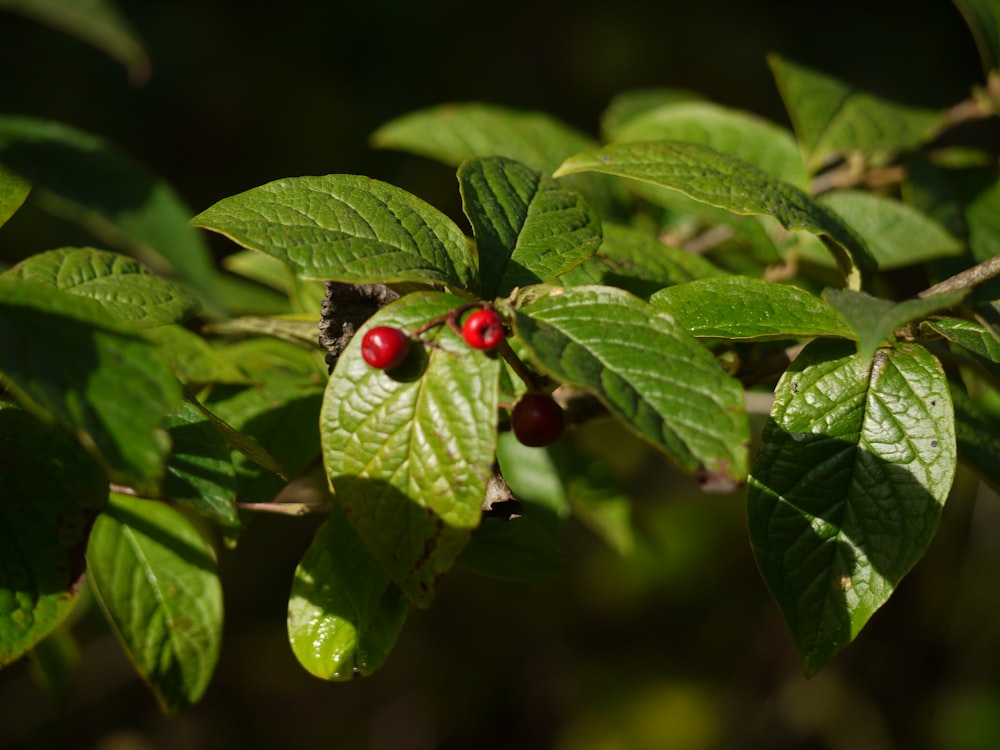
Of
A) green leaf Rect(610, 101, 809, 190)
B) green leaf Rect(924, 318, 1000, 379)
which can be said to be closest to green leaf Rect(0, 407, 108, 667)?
green leaf Rect(924, 318, 1000, 379)

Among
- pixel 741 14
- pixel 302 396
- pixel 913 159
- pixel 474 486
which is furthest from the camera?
pixel 741 14

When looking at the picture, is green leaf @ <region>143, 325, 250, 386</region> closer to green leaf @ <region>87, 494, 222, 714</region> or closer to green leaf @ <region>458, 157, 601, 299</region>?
green leaf @ <region>87, 494, 222, 714</region>

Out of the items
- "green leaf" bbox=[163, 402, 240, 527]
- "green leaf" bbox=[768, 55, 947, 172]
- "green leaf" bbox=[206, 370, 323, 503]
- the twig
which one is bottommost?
the twig

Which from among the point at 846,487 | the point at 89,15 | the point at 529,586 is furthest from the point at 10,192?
the point at 529,586

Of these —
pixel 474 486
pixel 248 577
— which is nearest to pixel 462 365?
pixel 474 486

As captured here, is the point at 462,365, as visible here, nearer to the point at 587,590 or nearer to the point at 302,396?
the point at 302,396

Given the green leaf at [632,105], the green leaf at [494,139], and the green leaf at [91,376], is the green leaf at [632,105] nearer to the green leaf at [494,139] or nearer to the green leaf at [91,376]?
the green leaf at [494,139]
